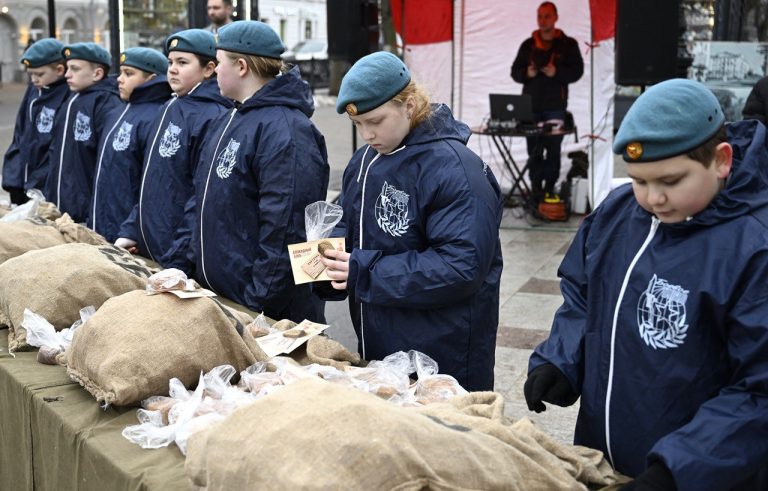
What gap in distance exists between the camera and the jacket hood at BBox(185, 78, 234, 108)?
4566 millimetres

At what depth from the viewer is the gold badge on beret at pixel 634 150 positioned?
6.37 ft

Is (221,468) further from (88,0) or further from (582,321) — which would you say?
(88,0)

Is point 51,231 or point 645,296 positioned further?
point 51,231

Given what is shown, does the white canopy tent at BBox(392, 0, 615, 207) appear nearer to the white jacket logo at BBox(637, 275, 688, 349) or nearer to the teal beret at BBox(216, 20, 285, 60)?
the teal beret at BBox(216, 20, 285, 60)

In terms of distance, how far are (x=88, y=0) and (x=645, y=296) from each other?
135 feet

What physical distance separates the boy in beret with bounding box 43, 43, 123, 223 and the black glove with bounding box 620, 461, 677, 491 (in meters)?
4.42

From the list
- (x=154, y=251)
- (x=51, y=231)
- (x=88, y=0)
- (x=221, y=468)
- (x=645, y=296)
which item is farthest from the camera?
(x=88, y=0)

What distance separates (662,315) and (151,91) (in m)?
3.78

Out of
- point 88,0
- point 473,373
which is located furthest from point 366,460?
point 88,0

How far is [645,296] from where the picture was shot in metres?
2.06

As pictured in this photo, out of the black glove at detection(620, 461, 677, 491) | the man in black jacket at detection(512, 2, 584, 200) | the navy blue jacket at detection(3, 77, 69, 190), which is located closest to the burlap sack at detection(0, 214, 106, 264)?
the navy blue jacket at detection(3, 77, 69, 190)

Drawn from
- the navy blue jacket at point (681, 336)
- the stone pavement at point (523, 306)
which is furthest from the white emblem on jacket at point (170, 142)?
the navy blue jacket at point (681, 336)

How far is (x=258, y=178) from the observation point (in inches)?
146

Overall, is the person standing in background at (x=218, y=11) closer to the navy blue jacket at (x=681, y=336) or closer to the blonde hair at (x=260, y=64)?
the blonde hair at (x=260, y=64)
